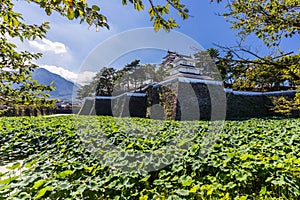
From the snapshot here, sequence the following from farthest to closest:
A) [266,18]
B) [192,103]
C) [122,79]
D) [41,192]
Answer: [122,79], [192,103], [266,18], [41,192]

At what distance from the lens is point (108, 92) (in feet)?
63.6

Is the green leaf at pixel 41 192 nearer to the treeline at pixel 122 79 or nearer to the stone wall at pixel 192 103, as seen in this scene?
the stone wall at pixel 192 103

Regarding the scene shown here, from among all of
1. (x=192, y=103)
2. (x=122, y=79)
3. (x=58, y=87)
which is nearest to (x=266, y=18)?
(x=58, y=87)

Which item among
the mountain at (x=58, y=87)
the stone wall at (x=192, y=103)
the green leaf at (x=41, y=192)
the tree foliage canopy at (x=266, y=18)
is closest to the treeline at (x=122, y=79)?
the stone wall at (x=192, y=103)

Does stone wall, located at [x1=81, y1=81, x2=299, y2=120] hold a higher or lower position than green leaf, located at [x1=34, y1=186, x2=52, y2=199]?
higher

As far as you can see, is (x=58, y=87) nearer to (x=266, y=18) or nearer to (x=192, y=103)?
(x=192, y=103)

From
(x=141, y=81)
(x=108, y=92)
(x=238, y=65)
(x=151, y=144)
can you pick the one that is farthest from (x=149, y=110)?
(x=238, y=65)

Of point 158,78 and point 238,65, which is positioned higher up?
point 158,78

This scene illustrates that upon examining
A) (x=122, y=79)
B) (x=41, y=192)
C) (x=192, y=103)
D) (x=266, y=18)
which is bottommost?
(x=41, y=192)

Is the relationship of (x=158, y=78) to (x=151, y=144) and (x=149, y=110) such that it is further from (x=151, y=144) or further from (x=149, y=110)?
(x=151, y=144)

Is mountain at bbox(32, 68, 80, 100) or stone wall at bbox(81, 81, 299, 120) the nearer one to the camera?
mountain at bbox(32, 68, 80, 100)

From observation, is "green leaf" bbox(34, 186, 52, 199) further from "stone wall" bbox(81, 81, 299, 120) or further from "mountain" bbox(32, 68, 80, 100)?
"stone wall" bbox(81, 81, 299, 120)

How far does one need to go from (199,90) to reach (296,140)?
997 centimetres

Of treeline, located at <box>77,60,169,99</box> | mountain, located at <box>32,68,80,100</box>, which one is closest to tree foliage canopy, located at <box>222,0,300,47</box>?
mountain, located at <box>32,68,80,100</box>
